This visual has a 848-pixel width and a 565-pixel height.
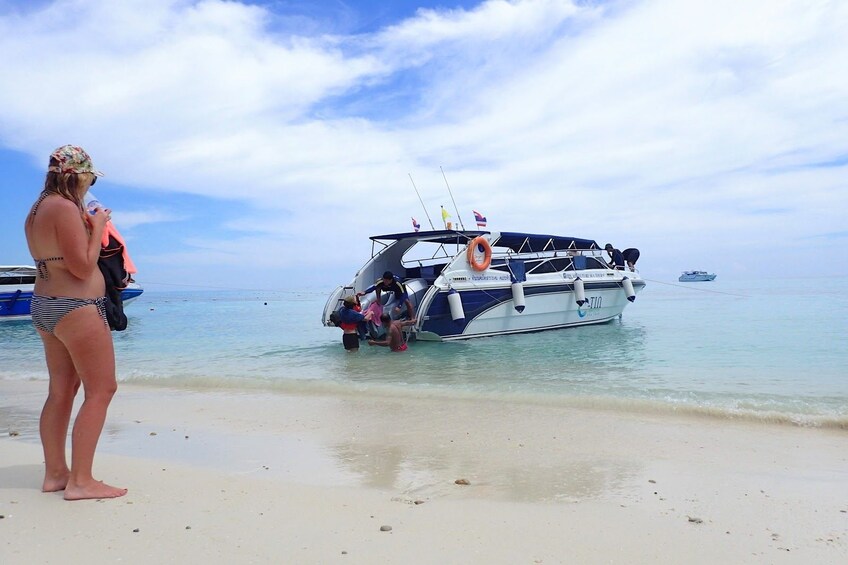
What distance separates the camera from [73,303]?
10.0 feet

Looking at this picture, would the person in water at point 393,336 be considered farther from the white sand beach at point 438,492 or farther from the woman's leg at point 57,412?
the woman's leg at point 57,412

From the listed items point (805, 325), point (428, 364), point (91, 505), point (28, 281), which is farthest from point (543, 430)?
point (28, 281)

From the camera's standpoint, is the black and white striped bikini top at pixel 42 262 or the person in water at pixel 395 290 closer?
the black and white striped bikini top at pixel 42 262

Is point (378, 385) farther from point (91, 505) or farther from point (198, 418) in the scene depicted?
point (91, 505)

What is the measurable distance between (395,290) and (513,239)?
3.94 metres

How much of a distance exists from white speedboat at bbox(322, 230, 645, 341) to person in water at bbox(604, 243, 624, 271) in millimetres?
617

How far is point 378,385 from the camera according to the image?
883 cm

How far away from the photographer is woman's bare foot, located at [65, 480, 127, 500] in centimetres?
311

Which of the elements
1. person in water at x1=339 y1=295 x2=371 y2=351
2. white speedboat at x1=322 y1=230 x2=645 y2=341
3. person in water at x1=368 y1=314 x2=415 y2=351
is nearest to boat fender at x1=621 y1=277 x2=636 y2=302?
white speedboat at x1=322 y1=230 x2=645 y2=341

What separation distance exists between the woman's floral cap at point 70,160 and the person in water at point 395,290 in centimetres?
1093

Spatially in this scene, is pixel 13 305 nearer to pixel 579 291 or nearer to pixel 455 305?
pixel 455 305

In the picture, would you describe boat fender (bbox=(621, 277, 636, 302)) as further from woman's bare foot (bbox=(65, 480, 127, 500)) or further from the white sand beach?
woman's bare foot (bbox=(65, 480, 127, 500))

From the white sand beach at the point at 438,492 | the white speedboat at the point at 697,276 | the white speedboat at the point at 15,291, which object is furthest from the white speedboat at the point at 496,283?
the white speedboat at the point at 697,276

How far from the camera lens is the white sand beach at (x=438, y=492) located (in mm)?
2662
